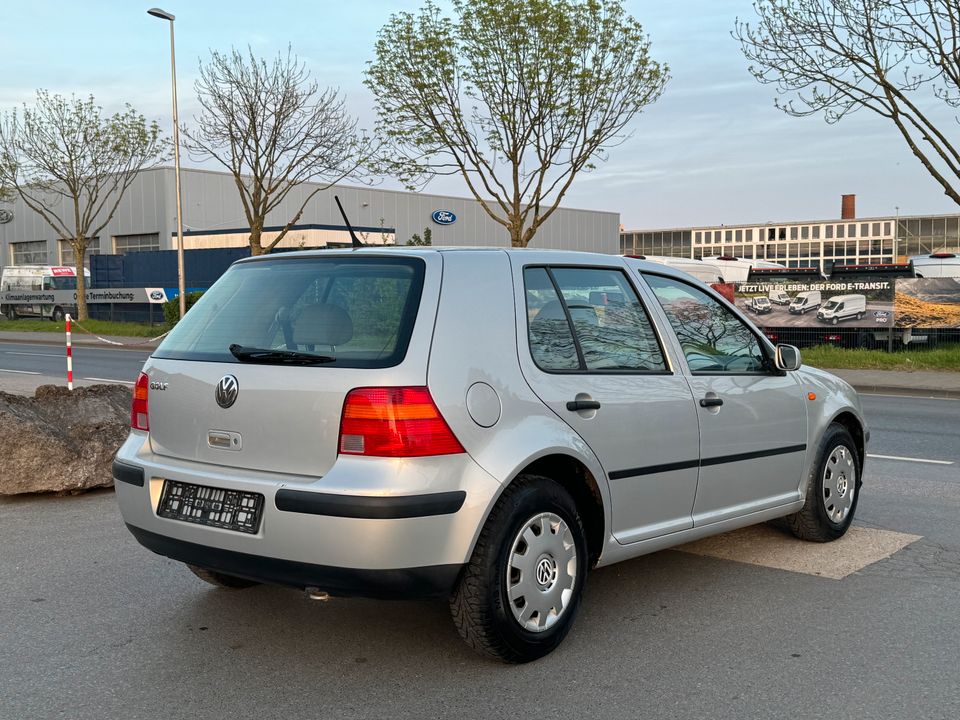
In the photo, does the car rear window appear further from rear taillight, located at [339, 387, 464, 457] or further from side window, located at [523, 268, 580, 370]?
side window, located at [523, 268, 580, 370]

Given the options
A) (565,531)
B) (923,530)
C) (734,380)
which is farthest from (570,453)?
(923,530)

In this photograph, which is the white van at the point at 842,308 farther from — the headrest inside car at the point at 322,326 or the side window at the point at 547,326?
the headrest inside car at the point at 322,326

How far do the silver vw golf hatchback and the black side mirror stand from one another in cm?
38

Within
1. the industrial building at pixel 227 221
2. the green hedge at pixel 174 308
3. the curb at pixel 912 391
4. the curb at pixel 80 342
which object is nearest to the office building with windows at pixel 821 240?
the industrial building at pixel 227 221

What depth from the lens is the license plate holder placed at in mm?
3727

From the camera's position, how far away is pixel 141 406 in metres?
4.38

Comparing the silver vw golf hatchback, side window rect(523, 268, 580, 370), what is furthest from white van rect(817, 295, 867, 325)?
side window rect(523, 268, 580, 370)

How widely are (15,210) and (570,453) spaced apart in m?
66.9

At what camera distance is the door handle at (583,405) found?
402 cm

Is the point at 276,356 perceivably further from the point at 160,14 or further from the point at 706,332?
the point at 160,14

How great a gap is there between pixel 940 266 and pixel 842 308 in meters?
5.86

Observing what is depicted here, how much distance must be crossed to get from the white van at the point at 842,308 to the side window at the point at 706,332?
16044 millimetres

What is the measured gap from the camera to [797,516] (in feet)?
18.3

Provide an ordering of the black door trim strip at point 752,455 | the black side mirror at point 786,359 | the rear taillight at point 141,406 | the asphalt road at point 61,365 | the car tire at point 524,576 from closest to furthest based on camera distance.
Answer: the car tire at point 524,576 < the rear taillight at point 141,406 < the black door trim strip at point 752,455 < the black side mirror at point 786,359 < the asphalt road at point 61,365
